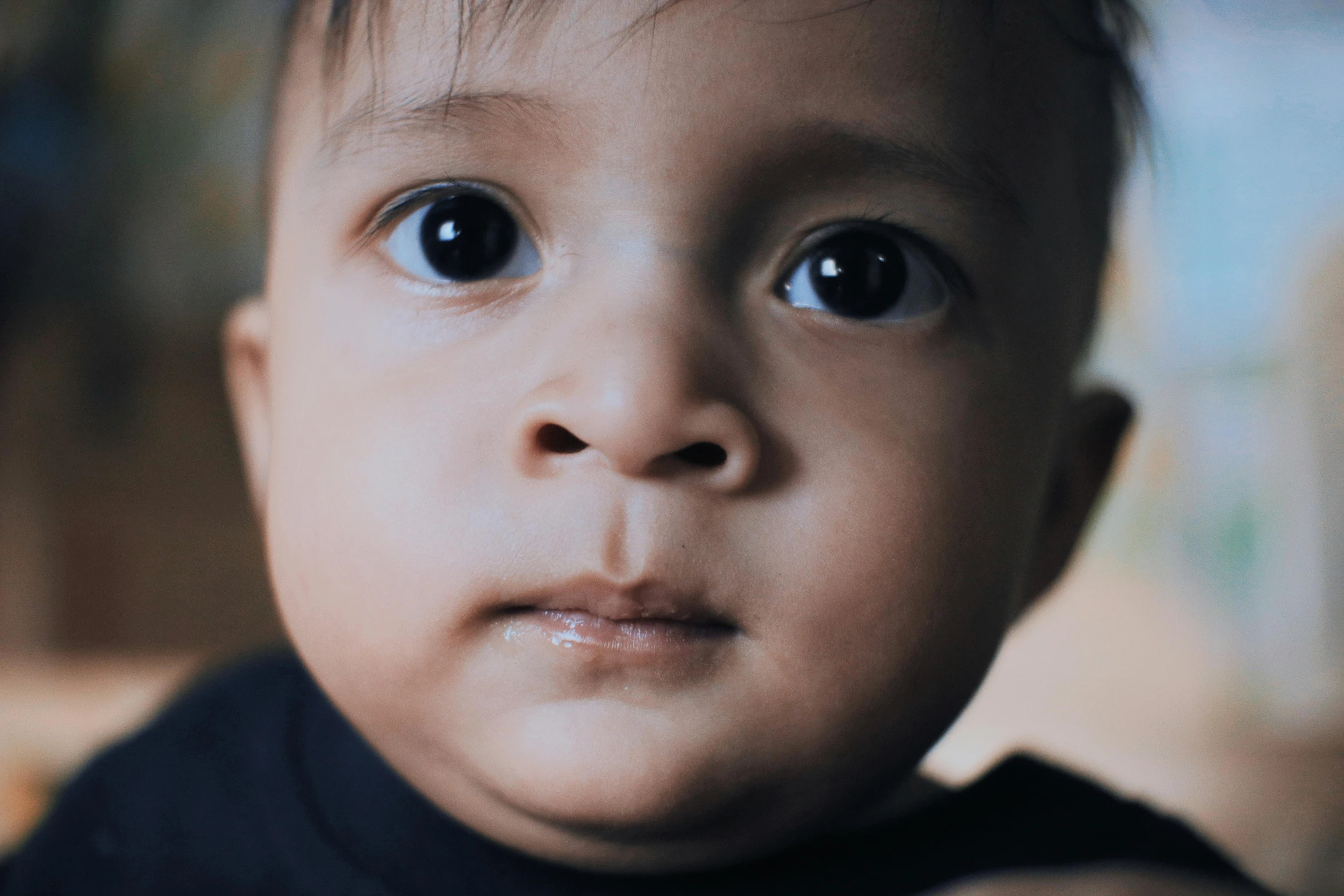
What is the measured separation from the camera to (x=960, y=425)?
20.0 inches

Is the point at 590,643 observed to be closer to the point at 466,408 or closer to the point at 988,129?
the point at 466,408

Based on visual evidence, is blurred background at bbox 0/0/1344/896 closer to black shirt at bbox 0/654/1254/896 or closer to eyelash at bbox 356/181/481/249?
black shirt at bbox 0/654/1254/896

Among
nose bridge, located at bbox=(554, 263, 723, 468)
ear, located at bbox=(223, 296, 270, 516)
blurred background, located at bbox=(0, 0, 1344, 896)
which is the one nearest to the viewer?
nose bridge, located at bbox=(554, 263, 723, 468)

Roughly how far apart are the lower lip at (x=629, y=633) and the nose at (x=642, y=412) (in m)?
0.06

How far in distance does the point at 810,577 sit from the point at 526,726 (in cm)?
13

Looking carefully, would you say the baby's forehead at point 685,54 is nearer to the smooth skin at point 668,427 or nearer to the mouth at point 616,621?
the smooth skin at point 668,427

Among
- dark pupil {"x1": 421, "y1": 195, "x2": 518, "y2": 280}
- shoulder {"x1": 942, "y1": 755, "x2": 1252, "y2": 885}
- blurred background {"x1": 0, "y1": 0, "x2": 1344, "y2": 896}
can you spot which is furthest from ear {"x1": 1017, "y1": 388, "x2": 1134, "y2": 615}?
blurred background {"x1": 0, "y1": 0, "x2": 1344, "y2": 896}

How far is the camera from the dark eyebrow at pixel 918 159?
479mm

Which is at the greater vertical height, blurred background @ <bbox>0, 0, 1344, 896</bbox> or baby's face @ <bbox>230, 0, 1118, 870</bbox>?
baby's face @ <bbox>230, 0, 1118, 870</bbox>

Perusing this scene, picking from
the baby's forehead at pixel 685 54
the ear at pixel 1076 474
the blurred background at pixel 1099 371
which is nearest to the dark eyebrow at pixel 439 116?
the baby's forehead at pixel 685 54

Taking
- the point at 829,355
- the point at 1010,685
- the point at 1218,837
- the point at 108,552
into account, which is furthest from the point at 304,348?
the point at 108,552

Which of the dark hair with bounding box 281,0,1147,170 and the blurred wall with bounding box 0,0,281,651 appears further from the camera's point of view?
the blurred wall with bounding box 0,0,281,651

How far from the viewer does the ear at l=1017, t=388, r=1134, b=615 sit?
665 mm

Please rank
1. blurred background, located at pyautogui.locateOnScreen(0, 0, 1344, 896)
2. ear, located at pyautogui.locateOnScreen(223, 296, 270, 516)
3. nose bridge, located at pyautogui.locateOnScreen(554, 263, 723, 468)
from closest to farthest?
nose bridge, located at pyautogui.locateOnScreen(554, 263, 723, 468), ear, located at pyautogui.locateOnScreen(223, 296, 270, 516), blurred background, located at pyautogui.locateOnScreen(0, 0, 1344, 896)
